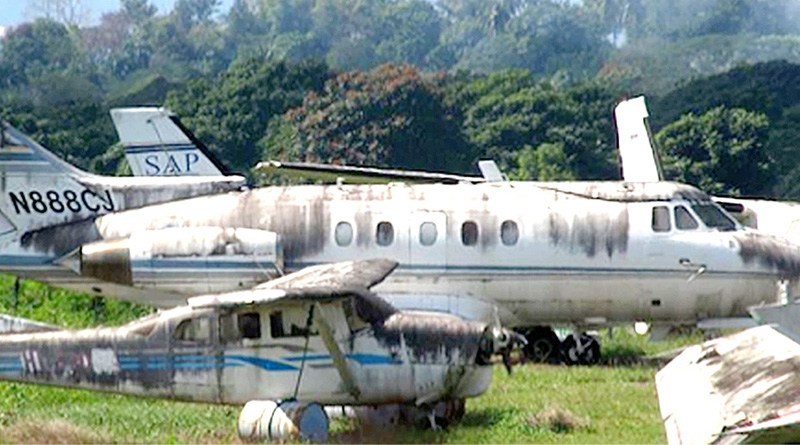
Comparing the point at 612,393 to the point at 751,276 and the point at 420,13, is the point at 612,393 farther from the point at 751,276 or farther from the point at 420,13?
the point at 420,13

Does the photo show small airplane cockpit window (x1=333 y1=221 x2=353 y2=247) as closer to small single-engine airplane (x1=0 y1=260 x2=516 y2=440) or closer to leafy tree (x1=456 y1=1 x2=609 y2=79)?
small single-engine airplane (x1=0 y1=260 x2=516 y2=440)

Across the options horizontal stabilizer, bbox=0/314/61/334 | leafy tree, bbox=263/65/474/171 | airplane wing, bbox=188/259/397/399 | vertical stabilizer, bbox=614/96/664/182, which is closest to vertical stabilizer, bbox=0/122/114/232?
airplane wing, bbox=188/259/397/399

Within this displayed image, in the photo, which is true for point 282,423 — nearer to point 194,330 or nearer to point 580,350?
point 194,330

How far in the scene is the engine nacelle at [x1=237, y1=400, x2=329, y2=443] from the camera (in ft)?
68.4

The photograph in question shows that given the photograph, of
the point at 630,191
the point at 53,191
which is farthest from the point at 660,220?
the point at 53,191

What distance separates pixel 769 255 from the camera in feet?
89.9

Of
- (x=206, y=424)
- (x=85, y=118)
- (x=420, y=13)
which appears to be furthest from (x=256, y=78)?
(x=420, y=13)

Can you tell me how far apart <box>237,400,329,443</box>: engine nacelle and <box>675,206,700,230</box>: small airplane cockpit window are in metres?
7.67

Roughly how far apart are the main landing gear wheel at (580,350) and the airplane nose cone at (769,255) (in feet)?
11.3

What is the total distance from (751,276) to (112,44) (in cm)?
12963

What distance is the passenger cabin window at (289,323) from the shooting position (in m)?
21.6

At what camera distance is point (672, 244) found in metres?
27.0

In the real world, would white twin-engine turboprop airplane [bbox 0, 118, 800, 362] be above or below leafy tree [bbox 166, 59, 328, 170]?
above

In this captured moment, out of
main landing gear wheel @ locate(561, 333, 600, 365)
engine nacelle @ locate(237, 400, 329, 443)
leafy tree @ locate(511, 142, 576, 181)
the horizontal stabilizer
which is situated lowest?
leafy tree @ locate(511, 142, 576, 181)
